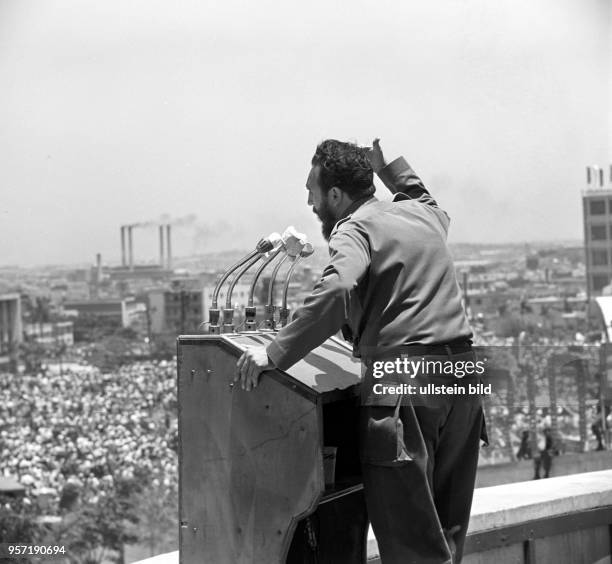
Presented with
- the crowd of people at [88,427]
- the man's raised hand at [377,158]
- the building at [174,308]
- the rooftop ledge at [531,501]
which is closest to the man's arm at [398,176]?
the man's raised hand at [377,158]

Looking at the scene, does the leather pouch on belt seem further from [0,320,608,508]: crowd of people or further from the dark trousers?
[0,320,608,508]: crowd of people

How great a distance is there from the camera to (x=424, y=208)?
1.82 metres

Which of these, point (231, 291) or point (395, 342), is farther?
point (231, 291)

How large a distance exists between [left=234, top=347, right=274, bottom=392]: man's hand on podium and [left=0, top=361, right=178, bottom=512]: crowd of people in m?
29.3

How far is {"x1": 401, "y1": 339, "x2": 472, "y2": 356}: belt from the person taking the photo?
168 cm

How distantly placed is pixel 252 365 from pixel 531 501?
3.03 feet

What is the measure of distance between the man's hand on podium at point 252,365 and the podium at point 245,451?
2cm

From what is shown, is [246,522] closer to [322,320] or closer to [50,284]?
[322,320]

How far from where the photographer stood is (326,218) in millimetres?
1812

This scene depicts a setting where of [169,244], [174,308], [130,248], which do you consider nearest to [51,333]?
[130,248]

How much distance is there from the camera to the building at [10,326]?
41991 mm

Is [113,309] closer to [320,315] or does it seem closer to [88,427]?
[88,427]

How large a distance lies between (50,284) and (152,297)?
164 inches

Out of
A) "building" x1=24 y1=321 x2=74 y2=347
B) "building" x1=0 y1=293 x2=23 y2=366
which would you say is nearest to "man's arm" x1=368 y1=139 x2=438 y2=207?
"building" x1=24 y1=321 x2=74 y2=347
